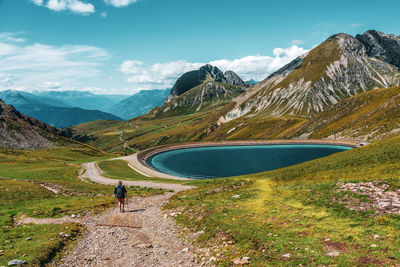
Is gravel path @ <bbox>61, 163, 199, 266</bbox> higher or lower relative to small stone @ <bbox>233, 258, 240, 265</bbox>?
lower

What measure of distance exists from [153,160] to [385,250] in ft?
418

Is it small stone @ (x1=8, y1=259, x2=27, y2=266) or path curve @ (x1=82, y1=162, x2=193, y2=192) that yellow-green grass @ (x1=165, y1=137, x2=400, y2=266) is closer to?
small stone @ (x1=8, y1=259, x2=27, y2=266)

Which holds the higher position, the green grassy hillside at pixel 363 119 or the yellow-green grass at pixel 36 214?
the green grassy hillside at pixel 363 119

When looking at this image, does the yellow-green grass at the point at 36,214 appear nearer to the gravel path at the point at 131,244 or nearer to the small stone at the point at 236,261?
the gravel path at the point at 131,244

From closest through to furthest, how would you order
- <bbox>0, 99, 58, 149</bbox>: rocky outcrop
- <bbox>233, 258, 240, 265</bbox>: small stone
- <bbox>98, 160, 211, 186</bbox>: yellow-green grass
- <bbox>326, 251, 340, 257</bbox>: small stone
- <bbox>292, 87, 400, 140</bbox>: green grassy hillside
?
<bbox>326, 251, 340, 257</bbox>: small stone, <bbox>233, 258, 240, 265</bbox>: small stone, <bbox>98, 160, 211, 186</bbox>: yellow-green grass, <bbox>292, 87, 400, 140</bbox>: green grassy hillside, <bbox>0, 99, 58, 149</bbox>: rocky outcrop

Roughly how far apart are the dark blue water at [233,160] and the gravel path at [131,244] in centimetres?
6368

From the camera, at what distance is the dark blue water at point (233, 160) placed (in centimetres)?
9975

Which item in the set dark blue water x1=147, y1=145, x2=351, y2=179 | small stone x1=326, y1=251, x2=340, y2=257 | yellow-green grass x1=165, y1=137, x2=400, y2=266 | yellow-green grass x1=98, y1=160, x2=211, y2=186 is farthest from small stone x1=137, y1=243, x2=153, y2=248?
dark blue water x1=147, y1=145, x2=351, y2=179

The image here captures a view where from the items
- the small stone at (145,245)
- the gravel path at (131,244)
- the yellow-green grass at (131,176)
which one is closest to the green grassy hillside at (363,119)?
the yellow-green grass at (131,176)

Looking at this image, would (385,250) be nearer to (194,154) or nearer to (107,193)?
(107,193)

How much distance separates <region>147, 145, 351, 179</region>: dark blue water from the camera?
99.8 meters

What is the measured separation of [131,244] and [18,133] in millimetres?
141071

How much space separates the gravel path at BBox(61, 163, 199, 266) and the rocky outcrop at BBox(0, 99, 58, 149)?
121m

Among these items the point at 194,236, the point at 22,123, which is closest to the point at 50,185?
the point at 194,236
